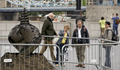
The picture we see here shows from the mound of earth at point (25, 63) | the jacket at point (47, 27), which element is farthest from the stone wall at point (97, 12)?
the mound of earth at point (25, 63)

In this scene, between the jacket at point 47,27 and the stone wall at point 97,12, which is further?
the stone wall at point 97,12

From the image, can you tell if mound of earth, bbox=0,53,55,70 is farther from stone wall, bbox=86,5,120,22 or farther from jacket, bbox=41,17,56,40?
stone wall, bbox=86,5,120,22

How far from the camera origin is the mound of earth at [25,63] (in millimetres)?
6926

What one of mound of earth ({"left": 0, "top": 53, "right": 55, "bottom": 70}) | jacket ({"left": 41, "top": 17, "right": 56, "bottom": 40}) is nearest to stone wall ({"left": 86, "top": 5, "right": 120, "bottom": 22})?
jacket ({"left": 41, "top": 17, "right": 56, "bottom": 40})

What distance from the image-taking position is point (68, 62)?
855 cm

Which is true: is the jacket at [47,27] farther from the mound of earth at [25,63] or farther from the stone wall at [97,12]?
the stone wall at [97,12]

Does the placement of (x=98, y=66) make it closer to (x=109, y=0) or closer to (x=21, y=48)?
(x=21, y=48)

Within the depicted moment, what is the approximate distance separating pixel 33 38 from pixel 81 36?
227cm

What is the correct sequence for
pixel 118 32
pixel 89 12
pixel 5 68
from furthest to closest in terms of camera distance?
pixel 89 12, pixel 118 32, pixel 5 68

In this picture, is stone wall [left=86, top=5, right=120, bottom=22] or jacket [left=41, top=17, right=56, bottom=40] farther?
stone wall [left=86, top=5, right=120, bottom=22]

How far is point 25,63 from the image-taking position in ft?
22.8

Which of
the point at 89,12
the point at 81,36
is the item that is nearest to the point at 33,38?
the point at 81,36

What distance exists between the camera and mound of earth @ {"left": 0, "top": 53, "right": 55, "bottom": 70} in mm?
6926

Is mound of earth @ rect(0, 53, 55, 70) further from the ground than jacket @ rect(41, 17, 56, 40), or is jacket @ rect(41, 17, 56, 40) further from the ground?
jacket @ rect(41, 17, 56, 40)
